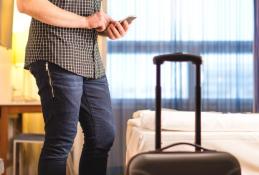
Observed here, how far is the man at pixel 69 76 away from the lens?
1208 millimetres

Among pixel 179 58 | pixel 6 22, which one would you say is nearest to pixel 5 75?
pixel 6 22

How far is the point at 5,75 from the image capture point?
2.79 m

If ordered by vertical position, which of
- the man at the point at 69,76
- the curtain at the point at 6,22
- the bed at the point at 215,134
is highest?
the curtain at the point at 6,22

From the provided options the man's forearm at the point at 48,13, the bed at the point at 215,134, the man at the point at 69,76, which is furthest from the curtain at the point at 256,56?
the man's forearm at the point at 48,13

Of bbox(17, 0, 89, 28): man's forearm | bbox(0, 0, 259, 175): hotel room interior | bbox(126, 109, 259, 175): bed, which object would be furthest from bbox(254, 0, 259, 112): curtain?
bbox(17, 0, 89, 28): man's forearm

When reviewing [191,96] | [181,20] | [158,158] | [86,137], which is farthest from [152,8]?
[158,158]

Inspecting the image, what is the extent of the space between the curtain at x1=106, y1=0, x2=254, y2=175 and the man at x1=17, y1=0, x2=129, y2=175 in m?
1.84

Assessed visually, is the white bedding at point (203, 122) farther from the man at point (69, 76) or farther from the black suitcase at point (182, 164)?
the black suitcase at point (182, 164)

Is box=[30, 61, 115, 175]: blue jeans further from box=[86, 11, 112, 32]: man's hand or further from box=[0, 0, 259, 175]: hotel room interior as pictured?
box=[0, 0, 259, 175]: hotel room interior

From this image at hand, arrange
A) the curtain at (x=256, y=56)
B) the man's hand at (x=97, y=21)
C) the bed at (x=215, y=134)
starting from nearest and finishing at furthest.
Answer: the man's hand at (x=97, y=21) → the bed at (x=215, y=134) → the curtain at (x=256, y=56)

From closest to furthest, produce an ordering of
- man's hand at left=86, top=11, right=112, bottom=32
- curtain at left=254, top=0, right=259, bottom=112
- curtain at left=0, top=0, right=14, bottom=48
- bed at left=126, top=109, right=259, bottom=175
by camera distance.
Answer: man's hand at left=86, top=11, right=112, bottom=32, bed at left=126, top=109, right=259, bottom=175, curtain at left=0, top=0, right=14, bottom=48, curtain at left=254, top=0, right=259, bottom=112

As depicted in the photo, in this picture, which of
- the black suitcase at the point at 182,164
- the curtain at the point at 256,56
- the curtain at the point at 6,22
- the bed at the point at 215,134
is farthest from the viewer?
the curtain at the point at 256,56

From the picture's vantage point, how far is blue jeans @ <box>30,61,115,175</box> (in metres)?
1.20

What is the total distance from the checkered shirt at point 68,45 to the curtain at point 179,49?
1.88m
